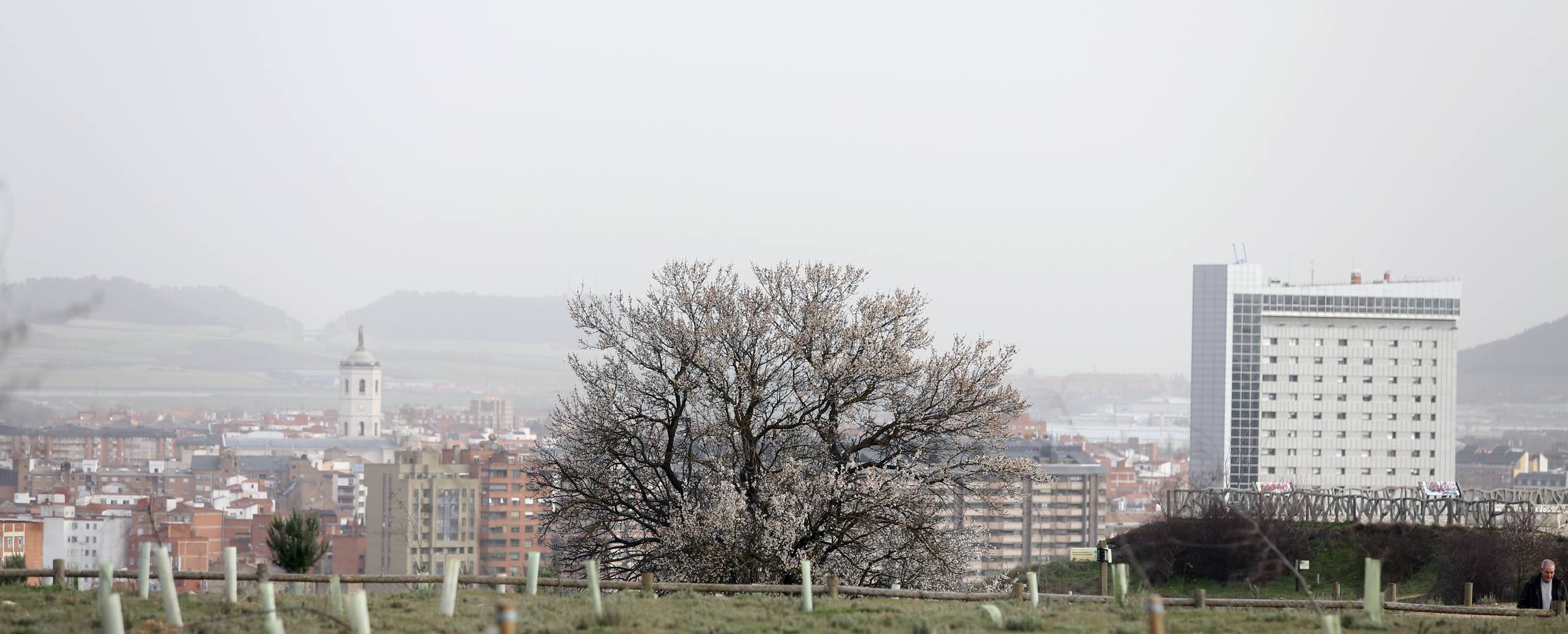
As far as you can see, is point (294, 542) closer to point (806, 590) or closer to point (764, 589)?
point (764, 589)

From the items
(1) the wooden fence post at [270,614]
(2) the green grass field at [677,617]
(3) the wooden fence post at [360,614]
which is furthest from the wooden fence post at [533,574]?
(3) the wooden fence post at [360,614]

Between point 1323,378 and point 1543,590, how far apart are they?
159 m

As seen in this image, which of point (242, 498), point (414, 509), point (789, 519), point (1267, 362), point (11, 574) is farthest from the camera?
point (1267, 362)

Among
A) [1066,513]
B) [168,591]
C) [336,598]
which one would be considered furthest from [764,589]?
[1066,513]

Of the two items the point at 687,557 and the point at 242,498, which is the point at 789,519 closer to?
the point at 687,557

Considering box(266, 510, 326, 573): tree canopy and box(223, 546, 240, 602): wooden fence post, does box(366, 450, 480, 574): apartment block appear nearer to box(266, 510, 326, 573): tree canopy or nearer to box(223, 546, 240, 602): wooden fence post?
box(266, 510, 326, 573): tree canopy

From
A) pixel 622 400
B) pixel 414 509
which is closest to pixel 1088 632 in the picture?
pixel 622 400

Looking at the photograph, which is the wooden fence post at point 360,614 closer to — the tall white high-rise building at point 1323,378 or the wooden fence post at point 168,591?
the wooden fence post at point 168,591

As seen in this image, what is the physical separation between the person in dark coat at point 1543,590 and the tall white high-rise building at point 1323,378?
145028 mm

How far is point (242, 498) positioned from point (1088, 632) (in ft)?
437

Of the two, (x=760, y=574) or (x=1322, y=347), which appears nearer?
(x=760, y=574)

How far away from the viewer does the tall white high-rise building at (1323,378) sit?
160 metres

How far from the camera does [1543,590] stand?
658 inches

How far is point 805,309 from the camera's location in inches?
984
